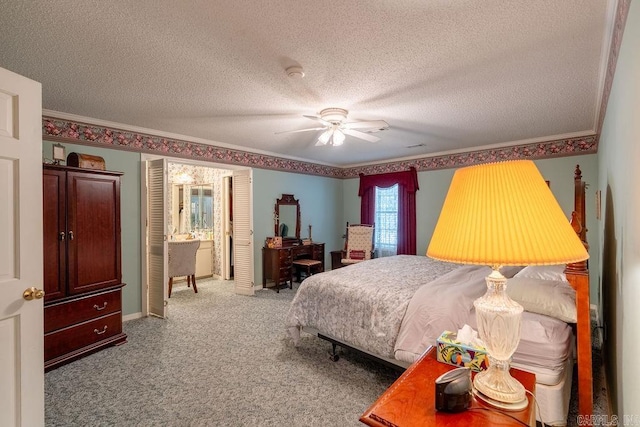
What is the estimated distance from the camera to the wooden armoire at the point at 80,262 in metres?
2.68

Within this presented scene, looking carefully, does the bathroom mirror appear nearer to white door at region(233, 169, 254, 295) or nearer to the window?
white door at region(233, 169, 254, 295)

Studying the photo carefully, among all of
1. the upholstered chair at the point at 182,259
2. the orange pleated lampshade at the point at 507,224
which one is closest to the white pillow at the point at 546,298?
the orange pleated lampshade at the point at 507,224

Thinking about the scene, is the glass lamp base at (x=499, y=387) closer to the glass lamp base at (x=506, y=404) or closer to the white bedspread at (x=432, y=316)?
the glass lamp base at (x=506, y=404)

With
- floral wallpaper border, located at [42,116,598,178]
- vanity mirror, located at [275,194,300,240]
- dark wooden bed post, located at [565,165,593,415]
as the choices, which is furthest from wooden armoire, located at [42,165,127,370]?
dark wooden bed post, located at [565,165,593,415]

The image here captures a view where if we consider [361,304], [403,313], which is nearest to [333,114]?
[361,304]

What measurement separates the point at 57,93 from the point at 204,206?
3772 millimetres

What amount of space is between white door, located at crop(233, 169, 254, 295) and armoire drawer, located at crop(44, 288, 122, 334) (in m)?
1.95

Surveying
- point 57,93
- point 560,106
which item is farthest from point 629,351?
point 57,93

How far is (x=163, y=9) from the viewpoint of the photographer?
164cm

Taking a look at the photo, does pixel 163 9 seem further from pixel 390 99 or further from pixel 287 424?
pixel 287 424

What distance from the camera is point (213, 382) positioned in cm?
240

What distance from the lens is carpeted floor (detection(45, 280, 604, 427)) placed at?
6.60ft

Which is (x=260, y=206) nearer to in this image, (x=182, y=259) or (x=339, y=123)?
(x=182, y=259)

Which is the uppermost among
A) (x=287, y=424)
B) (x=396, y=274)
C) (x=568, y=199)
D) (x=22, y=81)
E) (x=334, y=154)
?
(x=334, y=154)
